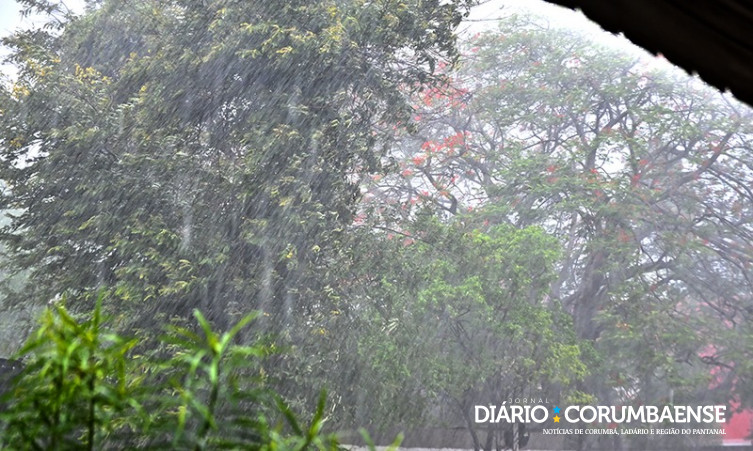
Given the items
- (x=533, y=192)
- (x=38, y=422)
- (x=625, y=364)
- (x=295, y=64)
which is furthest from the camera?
(x=533, y=192)

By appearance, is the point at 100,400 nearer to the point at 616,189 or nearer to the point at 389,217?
the point at 389,217

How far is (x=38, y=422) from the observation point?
192 mm

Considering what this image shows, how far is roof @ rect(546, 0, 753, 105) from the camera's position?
281 mm

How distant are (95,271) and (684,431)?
147 inches

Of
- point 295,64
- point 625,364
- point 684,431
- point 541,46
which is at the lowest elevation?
point 684,431

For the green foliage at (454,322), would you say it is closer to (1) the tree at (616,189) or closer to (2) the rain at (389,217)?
(2) the rain at (389,217)

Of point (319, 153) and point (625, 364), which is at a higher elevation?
point (319, 153)

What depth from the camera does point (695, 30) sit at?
11.3 inches

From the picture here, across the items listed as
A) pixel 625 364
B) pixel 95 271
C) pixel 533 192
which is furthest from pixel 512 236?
pixel 95 271

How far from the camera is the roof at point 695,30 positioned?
11.1 inches

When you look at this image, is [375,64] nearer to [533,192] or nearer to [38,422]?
[533,192]

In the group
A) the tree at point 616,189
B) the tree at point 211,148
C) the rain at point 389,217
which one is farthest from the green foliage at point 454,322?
the tree at point 211,148

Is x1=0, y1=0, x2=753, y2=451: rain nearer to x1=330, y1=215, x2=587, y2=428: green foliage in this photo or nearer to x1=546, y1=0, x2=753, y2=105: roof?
x1=330, y1=215, x2=587, y2=428: green foliage

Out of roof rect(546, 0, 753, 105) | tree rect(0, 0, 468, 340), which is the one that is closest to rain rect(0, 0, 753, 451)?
tree rect(0, 0, 468, 340)
